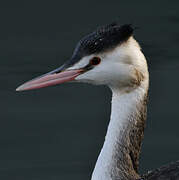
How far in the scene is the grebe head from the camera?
17.3ft

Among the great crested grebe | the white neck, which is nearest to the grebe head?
the great crested grebe

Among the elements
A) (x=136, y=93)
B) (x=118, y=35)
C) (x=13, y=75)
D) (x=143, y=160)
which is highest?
(x=118, y=35)

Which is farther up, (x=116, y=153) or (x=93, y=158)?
(x=116, y=153)

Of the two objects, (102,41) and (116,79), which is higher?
(102,41)

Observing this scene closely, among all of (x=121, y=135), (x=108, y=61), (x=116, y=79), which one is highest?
(x=108, y=61)

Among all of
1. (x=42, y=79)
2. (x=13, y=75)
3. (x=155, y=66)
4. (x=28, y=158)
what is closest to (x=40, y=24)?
(x=13, y=75)

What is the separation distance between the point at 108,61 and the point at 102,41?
0.15 m

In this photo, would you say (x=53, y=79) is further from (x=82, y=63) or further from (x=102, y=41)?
(x=102, y=41)

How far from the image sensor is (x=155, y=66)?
28.4ft

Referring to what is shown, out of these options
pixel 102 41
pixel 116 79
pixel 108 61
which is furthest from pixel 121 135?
pixel 102 41

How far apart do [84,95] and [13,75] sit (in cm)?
93

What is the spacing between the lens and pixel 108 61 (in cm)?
530

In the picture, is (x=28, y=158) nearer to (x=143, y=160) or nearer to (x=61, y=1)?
(x=143, y=160)

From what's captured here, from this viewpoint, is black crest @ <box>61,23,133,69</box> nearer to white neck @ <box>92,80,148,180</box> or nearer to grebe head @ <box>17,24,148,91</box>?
grebe head @ <box>17,24,148,91</box>
